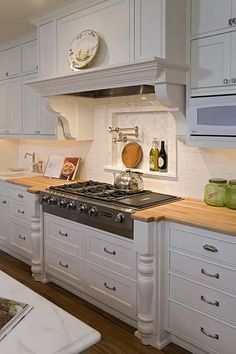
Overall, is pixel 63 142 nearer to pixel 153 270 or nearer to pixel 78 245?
pixel 78 245

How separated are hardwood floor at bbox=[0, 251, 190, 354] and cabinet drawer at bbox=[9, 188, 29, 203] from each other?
2.52 ft

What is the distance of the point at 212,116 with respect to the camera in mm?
2371

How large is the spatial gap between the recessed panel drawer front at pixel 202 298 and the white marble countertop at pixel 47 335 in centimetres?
124

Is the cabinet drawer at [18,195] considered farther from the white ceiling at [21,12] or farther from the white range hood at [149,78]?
the white ceiling at [21,12]

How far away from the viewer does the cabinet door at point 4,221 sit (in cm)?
411

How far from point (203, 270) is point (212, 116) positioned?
1001mm

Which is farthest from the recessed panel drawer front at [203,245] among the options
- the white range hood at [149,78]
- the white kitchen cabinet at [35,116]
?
the white kitchen cabinet at [35,116]

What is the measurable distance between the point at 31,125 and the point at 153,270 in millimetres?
2548

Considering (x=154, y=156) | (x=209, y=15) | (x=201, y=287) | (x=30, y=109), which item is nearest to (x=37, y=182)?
(x=30, y=109)

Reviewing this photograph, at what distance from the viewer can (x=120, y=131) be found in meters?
3.47

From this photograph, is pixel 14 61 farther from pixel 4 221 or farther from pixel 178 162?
pixel 178 162

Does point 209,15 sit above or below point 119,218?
above

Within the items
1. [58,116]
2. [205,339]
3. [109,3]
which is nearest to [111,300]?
[205,339]

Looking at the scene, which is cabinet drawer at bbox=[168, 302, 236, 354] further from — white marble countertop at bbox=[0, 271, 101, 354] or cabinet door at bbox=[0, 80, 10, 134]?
cabinet door at bbox=[0, 80, 10, 134]
